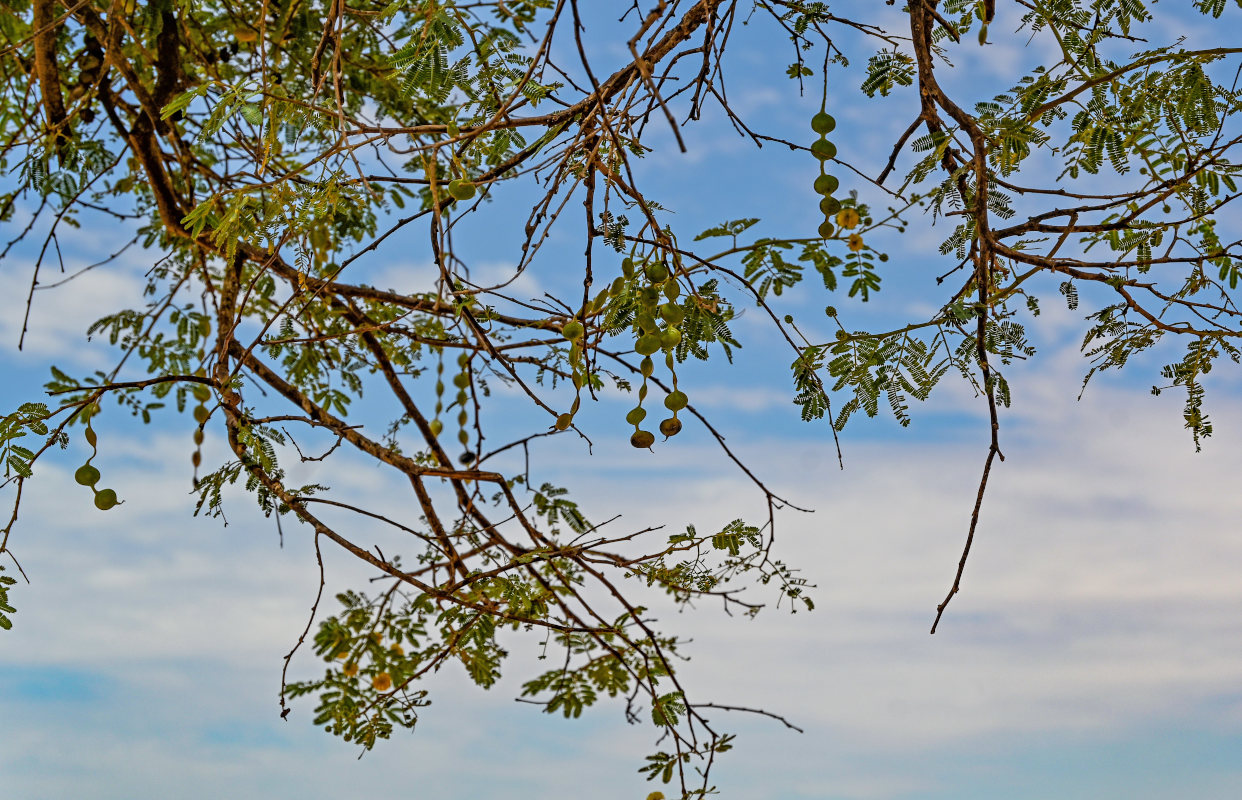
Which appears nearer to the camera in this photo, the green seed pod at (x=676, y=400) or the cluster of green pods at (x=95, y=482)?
the green seed pod at (x=676, y=400)

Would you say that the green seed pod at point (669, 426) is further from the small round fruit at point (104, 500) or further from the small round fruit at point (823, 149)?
the small round fruit at point (104, 500)

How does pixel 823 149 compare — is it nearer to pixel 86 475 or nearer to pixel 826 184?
pixel 826 184

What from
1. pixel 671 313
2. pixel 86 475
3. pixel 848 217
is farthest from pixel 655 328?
pixel 86 475

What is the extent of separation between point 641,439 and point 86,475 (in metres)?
1.14

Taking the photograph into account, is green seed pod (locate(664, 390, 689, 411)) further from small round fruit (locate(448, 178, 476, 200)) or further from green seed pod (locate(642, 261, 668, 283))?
small round fruit (locate(448, 178, 476, 200))

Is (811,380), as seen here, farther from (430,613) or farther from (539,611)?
(430,613)

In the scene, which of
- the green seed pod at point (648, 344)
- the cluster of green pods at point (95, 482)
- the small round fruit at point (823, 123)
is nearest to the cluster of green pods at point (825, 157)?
the small round fruit at point (823, 123)

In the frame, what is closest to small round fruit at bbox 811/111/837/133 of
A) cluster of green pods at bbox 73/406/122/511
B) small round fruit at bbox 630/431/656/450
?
small round fruit at bbox 630/431/656/450

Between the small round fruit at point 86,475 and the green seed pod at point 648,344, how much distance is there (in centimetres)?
117

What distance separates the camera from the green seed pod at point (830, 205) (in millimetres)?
1578

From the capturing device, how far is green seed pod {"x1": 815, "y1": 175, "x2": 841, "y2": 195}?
1557mm

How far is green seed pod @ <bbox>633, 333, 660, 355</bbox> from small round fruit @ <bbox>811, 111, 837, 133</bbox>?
399 mm

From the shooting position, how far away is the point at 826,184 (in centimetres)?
156

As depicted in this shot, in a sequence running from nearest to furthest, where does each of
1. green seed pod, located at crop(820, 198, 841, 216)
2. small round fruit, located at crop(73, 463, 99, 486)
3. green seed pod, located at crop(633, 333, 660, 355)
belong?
1. green seed pod, located at crop(633, 333, 660, 355)
2. green seed pod, located at crop(820, 198, 841, 216)
3. small round fruit, located at crop(73, 463, 99, 486)
